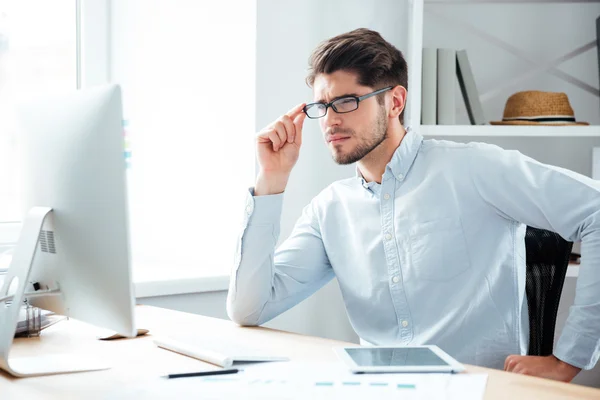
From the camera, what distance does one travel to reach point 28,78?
237 centimetres

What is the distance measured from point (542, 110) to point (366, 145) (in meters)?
0.87

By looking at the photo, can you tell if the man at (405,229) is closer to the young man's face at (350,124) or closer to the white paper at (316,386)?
the young man's face at (350,124)

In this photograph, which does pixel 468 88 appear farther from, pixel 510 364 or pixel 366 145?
pixel 510 364

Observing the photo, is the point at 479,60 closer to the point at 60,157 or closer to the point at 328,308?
the point at 328,308

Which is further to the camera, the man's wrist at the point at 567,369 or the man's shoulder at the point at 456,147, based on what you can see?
the man's shoulder at the point at 456,147

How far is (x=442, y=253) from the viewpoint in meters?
1.68

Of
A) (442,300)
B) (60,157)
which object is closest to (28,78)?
(60,157)

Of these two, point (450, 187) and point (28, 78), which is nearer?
point (450, 187)

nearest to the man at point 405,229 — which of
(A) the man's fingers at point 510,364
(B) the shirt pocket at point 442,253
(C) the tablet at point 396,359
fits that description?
(B) the shirt pocket at point 442,253

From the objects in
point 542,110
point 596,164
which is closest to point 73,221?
point 542,110

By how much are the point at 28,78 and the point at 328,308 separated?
1.26 m

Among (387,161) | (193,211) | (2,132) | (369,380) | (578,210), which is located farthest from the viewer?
(193,211)

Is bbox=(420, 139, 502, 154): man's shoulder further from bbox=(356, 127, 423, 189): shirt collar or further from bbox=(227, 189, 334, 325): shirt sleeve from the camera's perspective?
bbox=(227, 189, 334, 325): shirt sleeve

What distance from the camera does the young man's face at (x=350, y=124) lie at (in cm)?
177
